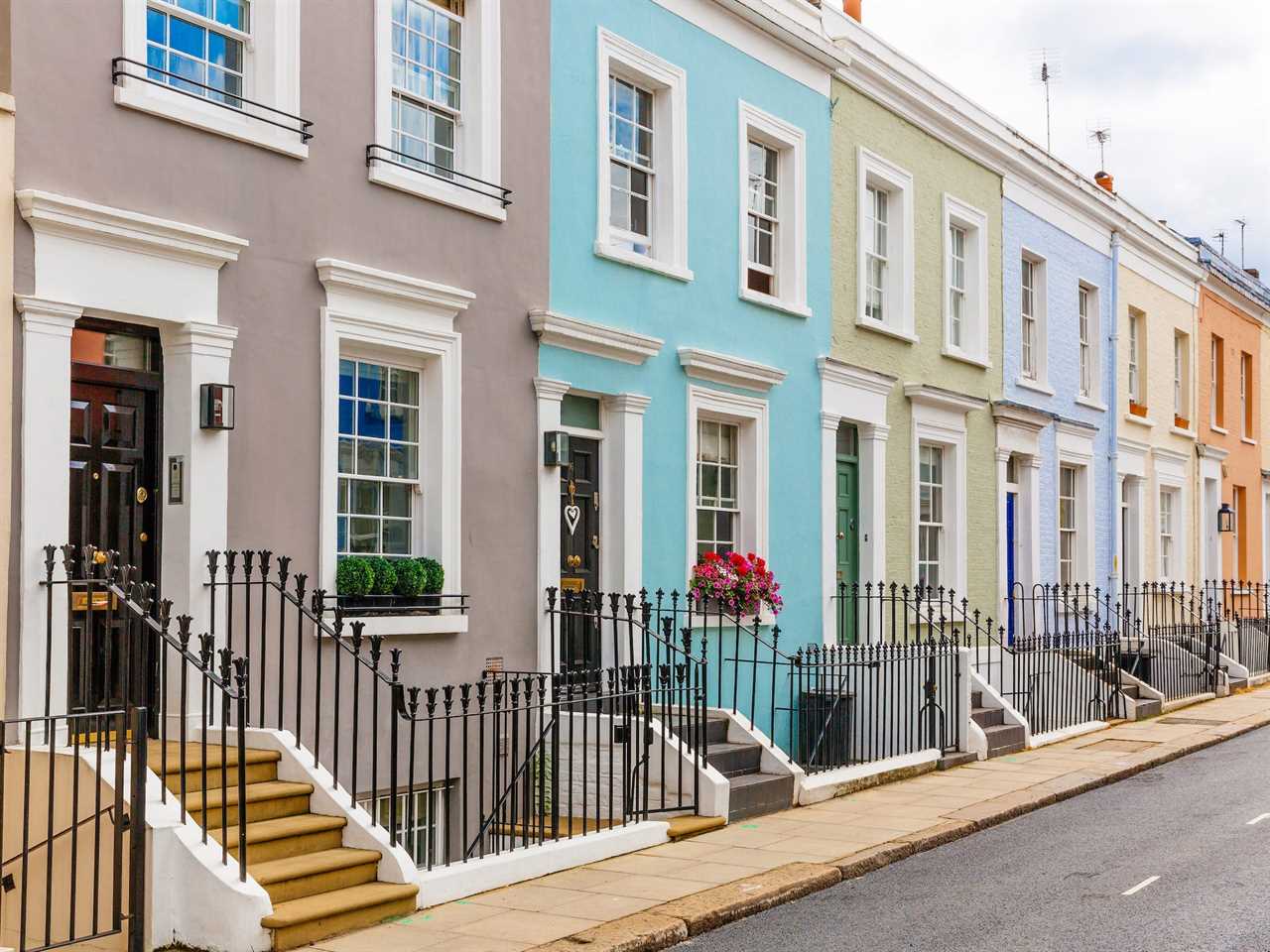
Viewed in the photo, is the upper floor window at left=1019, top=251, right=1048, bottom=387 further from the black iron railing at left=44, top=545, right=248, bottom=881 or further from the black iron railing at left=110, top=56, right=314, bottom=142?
the black iron railing at left=44, top=545, right=248, bottom=881

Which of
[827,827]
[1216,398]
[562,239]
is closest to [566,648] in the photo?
[827,827]

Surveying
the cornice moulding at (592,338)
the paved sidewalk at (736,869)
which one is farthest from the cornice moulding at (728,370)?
the paved sidewalk at (736,869)

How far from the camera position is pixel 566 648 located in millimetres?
12148

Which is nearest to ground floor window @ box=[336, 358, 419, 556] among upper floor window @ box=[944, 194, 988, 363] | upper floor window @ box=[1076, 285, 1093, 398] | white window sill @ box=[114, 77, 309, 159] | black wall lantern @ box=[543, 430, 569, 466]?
black wall lantern @ box=[543, 430, 569, 466]

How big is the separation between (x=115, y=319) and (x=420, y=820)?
4.17m

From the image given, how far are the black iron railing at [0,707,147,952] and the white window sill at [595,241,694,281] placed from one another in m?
6.23

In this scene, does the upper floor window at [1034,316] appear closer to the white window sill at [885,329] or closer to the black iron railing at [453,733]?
the white window sill at [885,329]

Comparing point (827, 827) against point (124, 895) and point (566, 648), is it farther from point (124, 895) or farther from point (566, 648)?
point (124, 895)

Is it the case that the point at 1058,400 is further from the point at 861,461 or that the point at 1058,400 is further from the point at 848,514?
the point at 848,514

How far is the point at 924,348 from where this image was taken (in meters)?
17.9

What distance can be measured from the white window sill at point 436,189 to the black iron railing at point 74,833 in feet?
14.5

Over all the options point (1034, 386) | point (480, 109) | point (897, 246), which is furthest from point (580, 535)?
point (1034, 386)

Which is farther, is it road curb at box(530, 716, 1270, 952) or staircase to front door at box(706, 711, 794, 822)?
staircase to front door at box(706, 711, 794, 822)

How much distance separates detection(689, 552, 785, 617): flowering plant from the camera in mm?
13656
